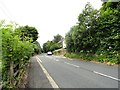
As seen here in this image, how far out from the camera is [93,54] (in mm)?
34938

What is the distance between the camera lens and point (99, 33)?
3353cm

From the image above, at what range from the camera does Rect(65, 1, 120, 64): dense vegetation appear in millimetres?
29844

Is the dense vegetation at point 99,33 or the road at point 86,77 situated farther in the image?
the dense vegetation at point 99,33

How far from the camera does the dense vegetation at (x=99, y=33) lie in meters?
29.8

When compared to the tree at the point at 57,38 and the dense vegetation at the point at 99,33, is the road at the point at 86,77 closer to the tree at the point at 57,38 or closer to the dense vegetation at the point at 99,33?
the dense vegetation at the point at 99,33

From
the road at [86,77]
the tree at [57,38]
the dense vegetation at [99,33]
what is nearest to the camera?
the road at [86,77]

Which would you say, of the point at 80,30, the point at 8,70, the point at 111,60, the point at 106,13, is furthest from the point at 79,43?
the point at 8,70

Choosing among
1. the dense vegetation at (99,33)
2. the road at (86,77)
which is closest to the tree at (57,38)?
the dense vegetation at (99,33)

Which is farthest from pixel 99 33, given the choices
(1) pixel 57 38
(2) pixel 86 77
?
(1) pixel 57 38

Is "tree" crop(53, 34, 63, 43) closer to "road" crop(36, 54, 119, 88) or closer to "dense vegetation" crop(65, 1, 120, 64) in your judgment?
"dense vegetation" crop(65, 1, 120, 64)

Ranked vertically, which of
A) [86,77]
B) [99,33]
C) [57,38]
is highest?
[57,38]

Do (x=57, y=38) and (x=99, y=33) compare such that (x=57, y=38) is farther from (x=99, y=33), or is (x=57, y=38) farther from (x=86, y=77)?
(x=86, y=77)

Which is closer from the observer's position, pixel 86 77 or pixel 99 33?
pixel 86 77

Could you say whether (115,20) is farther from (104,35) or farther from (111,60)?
(111,60)
